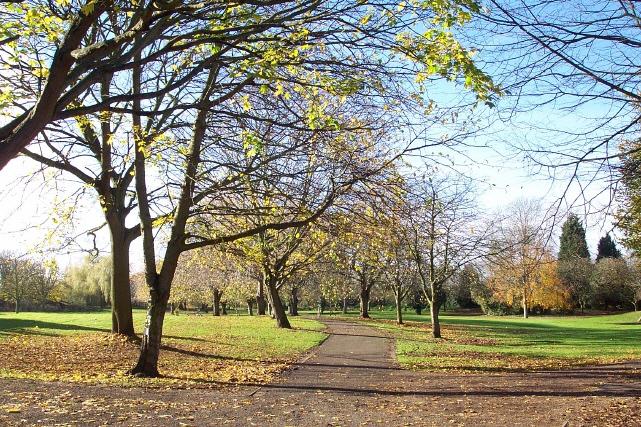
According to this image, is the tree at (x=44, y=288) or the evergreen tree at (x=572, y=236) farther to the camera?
the tree at (x=44, y=288)

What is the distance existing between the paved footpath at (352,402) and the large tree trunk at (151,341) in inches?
79.1

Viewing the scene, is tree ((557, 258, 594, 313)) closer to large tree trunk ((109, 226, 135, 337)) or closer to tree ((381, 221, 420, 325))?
tree ((381, 221, 420, 325))

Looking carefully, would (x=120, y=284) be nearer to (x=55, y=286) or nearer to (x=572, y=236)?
(x=572, y=236)

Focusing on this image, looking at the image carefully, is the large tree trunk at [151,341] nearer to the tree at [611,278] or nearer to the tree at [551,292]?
the tree at [551,292]

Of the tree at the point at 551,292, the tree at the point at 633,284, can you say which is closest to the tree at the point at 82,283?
the tree at the point at 551,292

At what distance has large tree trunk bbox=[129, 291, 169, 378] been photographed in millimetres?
11516

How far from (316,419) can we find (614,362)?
13.6 m

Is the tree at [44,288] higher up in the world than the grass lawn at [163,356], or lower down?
higher up

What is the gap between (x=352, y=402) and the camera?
9.73 m

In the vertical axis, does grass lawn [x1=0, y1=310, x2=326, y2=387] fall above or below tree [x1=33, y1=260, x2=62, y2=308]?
below

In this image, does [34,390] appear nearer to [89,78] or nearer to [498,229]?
[89,78]

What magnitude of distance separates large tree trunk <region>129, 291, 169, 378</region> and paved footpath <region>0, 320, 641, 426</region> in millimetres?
2009

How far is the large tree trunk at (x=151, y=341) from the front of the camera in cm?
1152

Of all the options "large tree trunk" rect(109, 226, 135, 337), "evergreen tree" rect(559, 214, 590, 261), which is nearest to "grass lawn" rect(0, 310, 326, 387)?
"large tree trunk" rect(109, 226, 135, 337)
